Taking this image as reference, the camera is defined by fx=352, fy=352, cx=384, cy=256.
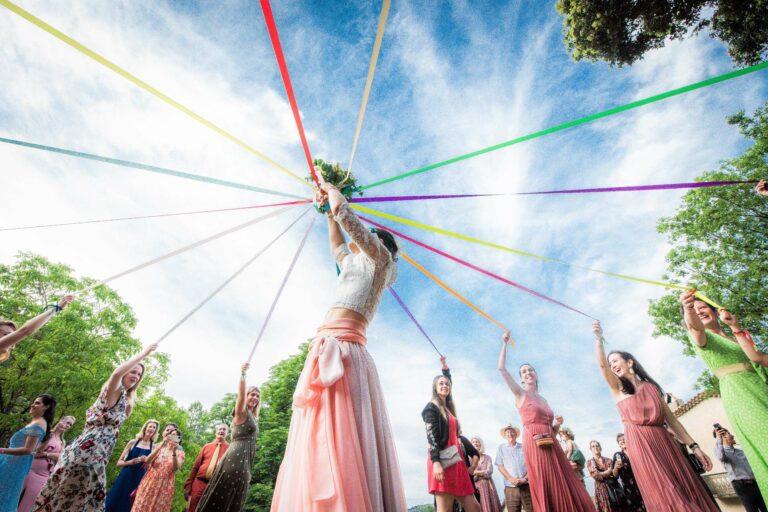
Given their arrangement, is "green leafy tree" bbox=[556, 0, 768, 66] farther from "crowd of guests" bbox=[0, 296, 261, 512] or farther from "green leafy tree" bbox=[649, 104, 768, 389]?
"crowd of guests" bbox=[0, 296, 261, 512]

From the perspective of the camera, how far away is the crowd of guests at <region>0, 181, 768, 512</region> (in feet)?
6.45

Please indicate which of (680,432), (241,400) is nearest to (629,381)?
(680,432)

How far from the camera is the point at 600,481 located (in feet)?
21.1

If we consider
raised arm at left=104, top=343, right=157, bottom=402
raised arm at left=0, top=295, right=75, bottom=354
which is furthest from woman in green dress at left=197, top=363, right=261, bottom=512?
raised arm at left=0, top=295, right=75, bottom=354

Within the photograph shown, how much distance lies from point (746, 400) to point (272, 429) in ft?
59.4

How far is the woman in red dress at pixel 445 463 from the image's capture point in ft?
12.8

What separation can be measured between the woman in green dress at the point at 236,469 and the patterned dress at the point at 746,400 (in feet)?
17.6

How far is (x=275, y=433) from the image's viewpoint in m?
16.6

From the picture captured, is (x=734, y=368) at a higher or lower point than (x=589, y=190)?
lower

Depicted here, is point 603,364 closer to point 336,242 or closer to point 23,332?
point 336,242

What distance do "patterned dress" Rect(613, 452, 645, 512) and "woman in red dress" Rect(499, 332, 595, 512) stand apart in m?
2.25

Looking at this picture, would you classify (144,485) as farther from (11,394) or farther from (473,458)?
(11,394)

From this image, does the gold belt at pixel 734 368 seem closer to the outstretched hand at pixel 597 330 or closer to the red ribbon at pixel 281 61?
the outstretched hand at pixel 597 330

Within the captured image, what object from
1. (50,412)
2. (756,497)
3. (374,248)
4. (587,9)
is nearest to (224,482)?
(50,412)
